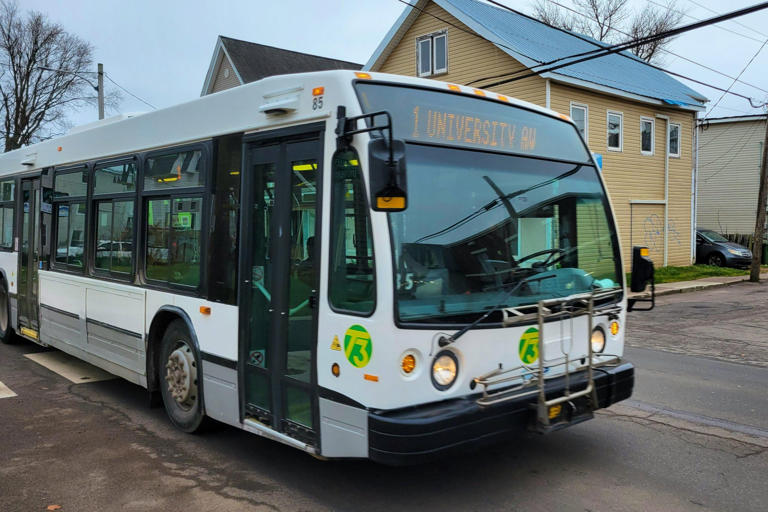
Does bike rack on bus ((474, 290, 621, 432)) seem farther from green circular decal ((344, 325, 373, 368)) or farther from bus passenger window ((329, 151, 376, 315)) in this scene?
bus passenger window ((329, 151, 376, 315))

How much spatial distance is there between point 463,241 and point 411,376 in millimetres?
919

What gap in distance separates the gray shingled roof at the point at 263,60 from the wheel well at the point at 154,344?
981 inches

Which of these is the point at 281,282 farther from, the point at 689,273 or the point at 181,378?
the point at 689,273

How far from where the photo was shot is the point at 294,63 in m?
34.8

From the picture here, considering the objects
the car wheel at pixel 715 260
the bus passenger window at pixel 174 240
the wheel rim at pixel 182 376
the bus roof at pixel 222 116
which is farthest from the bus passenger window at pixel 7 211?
the car wheel at pixel 715 260

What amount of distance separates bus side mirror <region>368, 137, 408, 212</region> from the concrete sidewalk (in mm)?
14384

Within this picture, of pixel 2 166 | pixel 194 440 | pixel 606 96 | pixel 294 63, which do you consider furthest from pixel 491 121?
pixel 294 63

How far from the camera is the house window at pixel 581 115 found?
64.7 feet

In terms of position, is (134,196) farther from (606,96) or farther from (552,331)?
(606,96)

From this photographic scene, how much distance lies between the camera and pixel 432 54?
22.0m

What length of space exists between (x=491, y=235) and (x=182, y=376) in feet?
9.80

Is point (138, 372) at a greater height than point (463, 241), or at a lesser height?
lesser

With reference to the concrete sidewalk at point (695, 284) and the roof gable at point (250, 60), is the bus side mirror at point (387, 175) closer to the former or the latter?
the concrete sidewalk at point (695, 284)

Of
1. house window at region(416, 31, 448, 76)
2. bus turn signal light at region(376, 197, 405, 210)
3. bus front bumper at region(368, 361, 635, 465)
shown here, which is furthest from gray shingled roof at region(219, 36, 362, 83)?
bus front bumper at region(368, 361, 635, 465)
